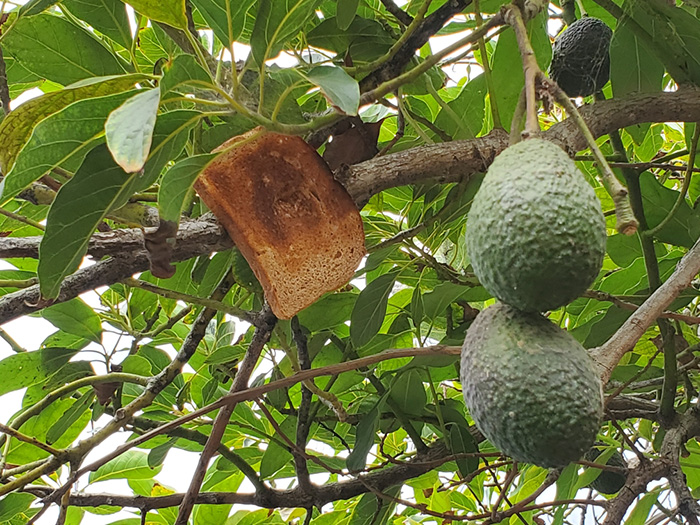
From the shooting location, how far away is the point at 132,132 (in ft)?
1.25

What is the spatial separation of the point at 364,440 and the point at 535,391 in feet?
1.54

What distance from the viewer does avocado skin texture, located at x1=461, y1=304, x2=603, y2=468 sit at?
1.44ft

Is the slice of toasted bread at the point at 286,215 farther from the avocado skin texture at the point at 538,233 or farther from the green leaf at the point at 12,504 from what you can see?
the green leaf at the point at 12,504

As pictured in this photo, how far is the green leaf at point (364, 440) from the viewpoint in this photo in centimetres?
87

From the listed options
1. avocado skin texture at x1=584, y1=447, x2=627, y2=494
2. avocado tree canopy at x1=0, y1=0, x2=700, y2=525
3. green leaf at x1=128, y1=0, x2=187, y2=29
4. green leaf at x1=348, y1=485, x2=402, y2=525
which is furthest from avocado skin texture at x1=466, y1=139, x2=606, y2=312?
avocado skin texture at x1=584, y1=447, x2=627, y2=494

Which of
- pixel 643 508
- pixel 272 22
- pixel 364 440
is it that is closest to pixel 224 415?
pixel 364 440

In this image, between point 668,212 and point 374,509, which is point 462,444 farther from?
point 668,212

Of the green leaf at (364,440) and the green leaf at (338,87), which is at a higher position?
the green leaf at (338,87)

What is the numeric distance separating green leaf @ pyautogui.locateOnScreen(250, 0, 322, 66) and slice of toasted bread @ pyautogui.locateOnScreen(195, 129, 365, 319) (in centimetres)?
7

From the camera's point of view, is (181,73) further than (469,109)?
No

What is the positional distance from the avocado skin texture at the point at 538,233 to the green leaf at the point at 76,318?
2.21ft

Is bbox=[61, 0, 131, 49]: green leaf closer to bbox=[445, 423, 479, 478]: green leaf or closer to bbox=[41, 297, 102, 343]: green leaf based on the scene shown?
bbox=[41, 297, 102, 343]: green leaf

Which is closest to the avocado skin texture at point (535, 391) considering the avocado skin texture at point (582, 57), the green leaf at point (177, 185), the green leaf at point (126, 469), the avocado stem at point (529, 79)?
the avocado stem at point (529, 79)

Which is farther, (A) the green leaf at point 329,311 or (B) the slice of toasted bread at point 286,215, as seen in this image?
(A) the green leaf at point 329,311
